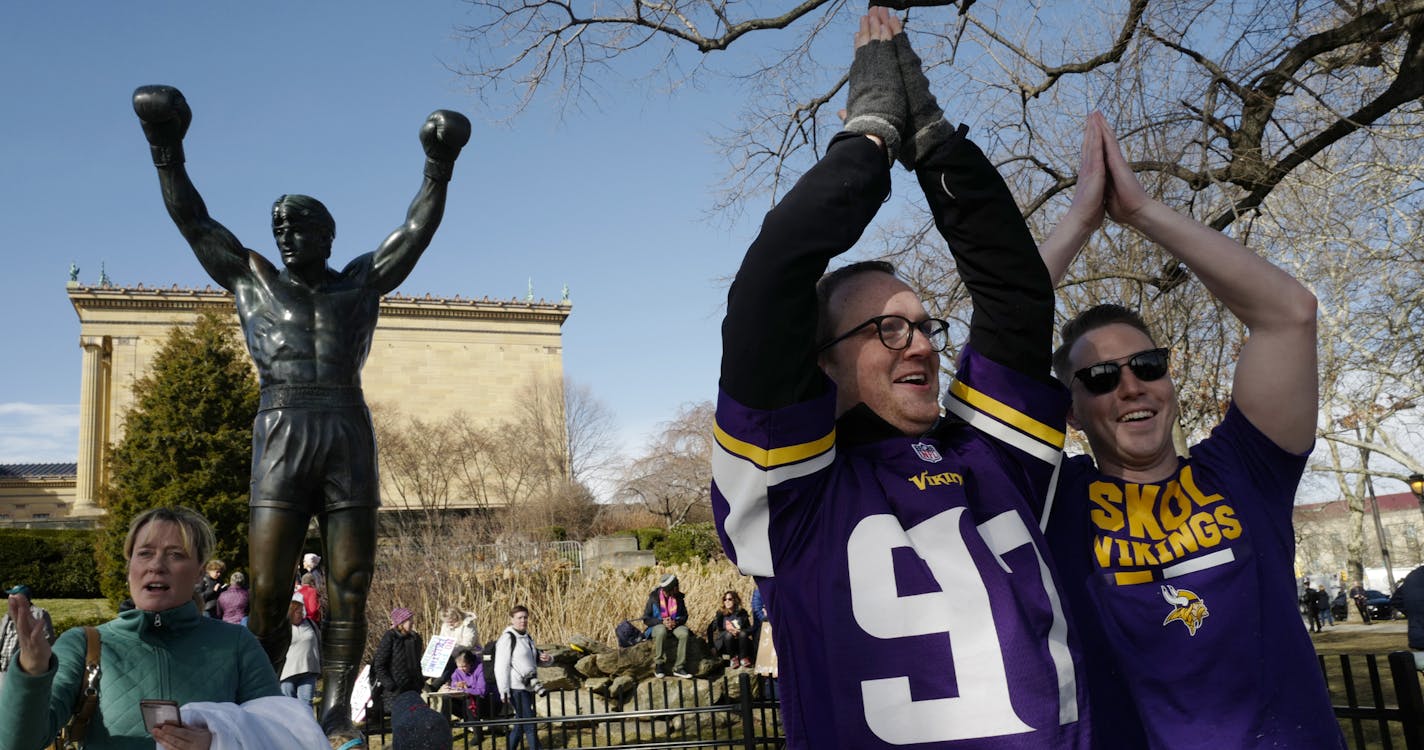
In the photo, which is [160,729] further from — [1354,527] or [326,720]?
[1354,527]

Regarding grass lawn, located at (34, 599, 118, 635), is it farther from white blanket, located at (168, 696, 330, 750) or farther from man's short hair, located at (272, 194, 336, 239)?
white blanket, located at (168, 696, 330, 750)

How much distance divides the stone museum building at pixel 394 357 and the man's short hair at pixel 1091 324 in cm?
4581

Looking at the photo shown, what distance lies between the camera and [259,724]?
2.45m

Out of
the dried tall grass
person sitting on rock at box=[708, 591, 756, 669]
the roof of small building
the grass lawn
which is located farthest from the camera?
the roof of small building

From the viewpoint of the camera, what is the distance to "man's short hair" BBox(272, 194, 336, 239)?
178 inches

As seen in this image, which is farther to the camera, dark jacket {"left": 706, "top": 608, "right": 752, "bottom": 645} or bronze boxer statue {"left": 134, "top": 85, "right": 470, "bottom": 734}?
dark jacket {"left": 706, "top": 608, "right": 752, "bottom": 645}

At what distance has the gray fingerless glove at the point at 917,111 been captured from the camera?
2.09m

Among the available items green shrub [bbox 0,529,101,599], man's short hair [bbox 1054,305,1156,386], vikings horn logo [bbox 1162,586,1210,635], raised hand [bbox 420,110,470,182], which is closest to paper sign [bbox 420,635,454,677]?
raised hand [bbox 420,110,470,182]

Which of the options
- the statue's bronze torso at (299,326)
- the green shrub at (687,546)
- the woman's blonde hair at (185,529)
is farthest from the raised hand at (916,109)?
the green shrub at (687,546)

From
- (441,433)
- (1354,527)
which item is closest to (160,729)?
(1354,527)

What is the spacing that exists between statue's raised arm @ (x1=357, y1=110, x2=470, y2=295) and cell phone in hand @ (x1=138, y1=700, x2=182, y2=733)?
9.39 ft

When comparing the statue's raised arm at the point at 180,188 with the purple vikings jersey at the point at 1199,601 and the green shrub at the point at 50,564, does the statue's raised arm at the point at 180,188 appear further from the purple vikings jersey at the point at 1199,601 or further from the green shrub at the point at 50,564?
the green shrub at the point at 50,564

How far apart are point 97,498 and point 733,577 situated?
39373mm

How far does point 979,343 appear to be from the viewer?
2223 mm
